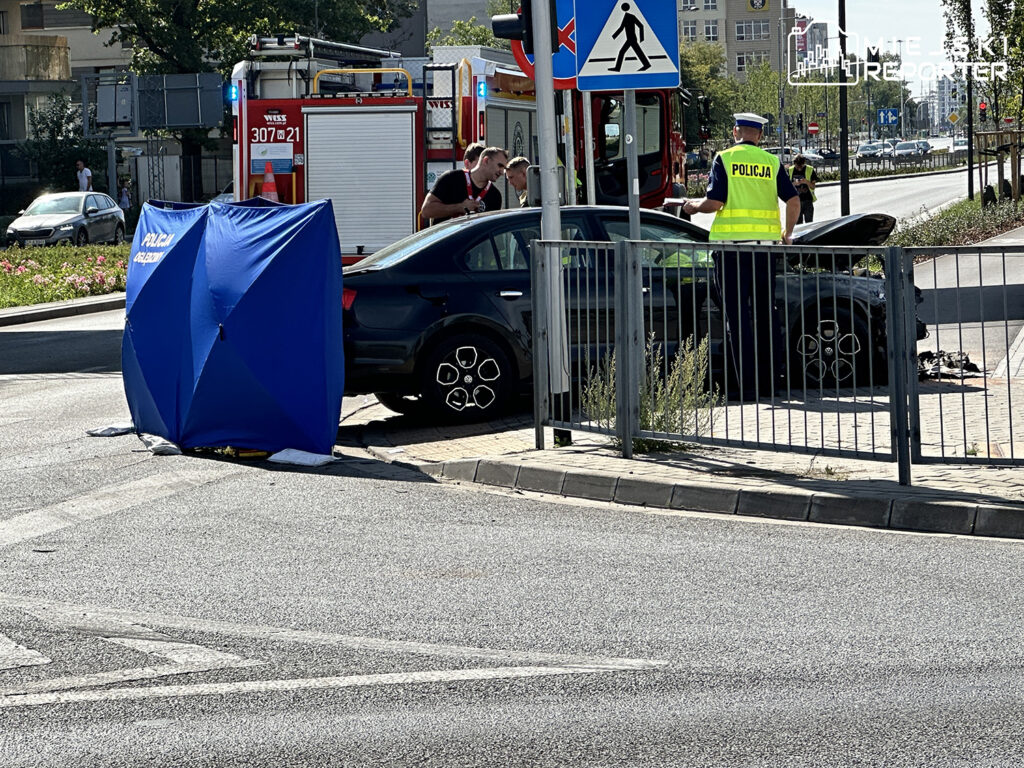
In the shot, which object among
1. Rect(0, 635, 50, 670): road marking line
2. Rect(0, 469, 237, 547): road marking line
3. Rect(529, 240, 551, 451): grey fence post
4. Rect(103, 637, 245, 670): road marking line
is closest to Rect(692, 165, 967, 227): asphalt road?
Rect(529, 240, 551, 451): grey fence post

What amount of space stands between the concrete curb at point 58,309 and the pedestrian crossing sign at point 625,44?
13904mm

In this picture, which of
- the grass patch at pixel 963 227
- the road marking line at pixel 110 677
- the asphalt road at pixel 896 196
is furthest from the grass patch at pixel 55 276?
the road marking line at pixel 110 677

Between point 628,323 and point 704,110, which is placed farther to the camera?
point 704,110

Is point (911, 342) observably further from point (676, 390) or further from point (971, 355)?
point (676, 390)

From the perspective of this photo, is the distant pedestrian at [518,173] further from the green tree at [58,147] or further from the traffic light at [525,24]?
the green tree at [58,147]

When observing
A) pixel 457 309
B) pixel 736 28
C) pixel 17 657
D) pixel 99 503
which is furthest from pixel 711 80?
pixel 17 657

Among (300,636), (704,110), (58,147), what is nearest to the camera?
(300,636)

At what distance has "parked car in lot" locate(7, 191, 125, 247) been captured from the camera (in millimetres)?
37094

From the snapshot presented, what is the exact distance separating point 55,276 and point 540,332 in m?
18.0

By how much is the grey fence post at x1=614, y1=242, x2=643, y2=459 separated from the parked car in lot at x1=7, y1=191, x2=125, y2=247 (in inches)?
1143

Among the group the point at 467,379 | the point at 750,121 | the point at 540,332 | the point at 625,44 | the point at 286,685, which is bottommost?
the point at 286,685

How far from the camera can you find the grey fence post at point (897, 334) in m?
8.29

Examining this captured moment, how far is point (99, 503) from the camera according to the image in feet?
29.0

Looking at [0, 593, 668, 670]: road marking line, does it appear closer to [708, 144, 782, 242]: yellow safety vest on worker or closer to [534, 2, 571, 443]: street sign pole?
[534, 2, 571, 443]: street sign pole
